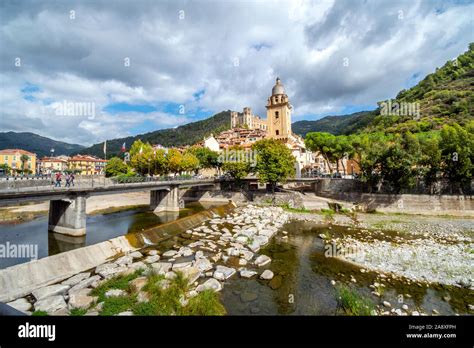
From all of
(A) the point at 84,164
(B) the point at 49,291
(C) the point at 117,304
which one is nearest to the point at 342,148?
(C) the point at 117,304

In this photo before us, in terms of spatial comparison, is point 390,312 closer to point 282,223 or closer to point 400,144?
point 282,223

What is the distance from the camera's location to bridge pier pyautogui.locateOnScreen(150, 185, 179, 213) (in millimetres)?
36250

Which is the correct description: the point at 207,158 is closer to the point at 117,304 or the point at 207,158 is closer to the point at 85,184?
the point at 85,184

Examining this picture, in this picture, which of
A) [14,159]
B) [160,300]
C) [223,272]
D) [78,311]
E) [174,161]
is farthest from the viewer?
[14,159]

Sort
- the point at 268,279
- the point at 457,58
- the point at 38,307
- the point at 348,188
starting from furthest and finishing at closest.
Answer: the point at 457,58
the point at 348,188
the point at 268,279
the point at 38,307

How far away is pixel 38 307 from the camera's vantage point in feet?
31.3

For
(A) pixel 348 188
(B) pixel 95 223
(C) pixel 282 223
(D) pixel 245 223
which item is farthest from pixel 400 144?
(B) pixel 95 223

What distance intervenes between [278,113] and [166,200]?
1625 inches

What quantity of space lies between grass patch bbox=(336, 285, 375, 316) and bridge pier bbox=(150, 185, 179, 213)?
96.7ft

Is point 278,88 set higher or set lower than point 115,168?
higher

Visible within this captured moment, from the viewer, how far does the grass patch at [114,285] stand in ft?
34.2

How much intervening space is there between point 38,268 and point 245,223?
19.7 meters

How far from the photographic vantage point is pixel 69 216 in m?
21.5
